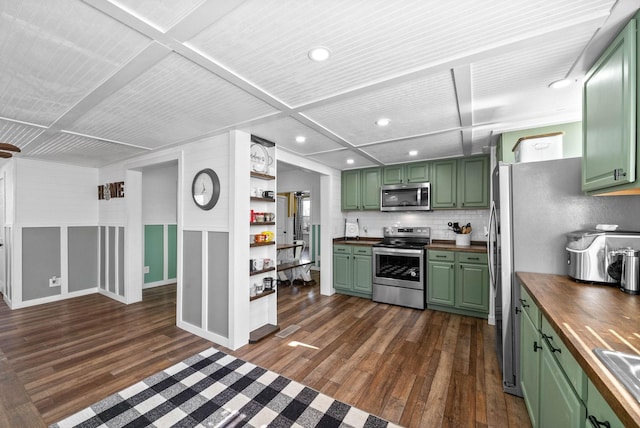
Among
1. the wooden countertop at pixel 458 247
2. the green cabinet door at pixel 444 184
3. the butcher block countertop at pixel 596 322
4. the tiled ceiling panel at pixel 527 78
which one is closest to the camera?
the butcher block countertop at pixel 596 322

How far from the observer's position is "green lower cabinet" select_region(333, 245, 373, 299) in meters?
4.50

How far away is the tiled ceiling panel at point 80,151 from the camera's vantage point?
311cm

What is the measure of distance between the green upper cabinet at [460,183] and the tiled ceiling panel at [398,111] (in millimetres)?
1547

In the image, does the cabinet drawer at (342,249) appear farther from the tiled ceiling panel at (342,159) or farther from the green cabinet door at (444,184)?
the green cabinet door at (444,184)

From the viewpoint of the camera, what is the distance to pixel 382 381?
2.23m

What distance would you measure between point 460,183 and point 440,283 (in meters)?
1.54

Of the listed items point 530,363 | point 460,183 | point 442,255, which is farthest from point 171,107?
point 460,183

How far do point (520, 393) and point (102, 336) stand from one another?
13.7ft

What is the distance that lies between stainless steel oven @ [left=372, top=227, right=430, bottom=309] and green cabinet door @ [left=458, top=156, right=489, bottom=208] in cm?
80

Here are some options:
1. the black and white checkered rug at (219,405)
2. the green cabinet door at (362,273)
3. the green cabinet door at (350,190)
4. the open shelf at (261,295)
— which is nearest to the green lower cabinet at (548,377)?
the black and white checkered rug at (219,405)

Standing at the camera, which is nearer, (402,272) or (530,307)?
(530,307)

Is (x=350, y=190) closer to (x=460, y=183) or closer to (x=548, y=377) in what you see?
(x=460, y=183)

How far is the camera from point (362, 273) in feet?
14.9

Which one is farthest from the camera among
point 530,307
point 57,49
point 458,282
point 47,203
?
point 47,203
